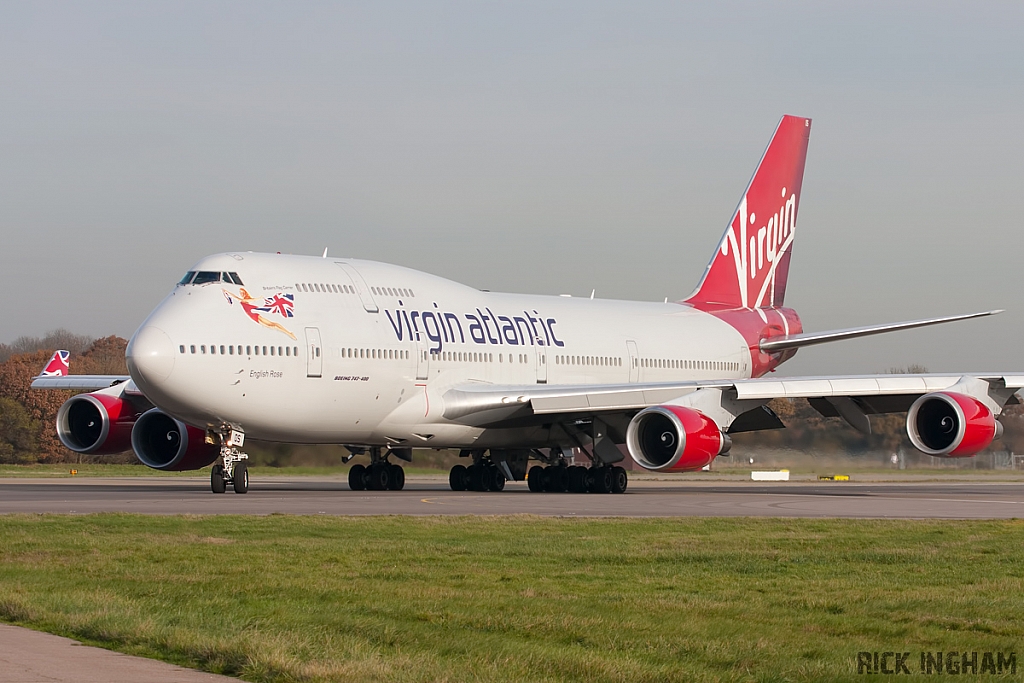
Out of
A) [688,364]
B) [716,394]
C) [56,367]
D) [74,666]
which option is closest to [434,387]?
[716,394]

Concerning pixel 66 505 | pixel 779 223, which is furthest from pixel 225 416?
pixel 779 223

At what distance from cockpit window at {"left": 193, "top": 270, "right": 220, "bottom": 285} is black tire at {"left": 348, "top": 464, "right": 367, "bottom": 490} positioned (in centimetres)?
690

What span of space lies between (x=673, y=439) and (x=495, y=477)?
22.0ft

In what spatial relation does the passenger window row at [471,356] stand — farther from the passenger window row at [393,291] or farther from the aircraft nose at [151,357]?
the aircraft nose at [151,357]

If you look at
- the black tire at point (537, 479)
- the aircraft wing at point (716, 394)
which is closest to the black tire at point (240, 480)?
the aircraft wing at point (716, 394)

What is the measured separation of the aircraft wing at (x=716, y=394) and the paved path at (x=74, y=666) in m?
21.6

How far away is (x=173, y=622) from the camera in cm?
901

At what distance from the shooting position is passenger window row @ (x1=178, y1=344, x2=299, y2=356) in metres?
25.3

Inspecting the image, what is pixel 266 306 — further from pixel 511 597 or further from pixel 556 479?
pixel 511 597

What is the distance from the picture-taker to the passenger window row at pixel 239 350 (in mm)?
25328

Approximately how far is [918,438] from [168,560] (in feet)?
63.4

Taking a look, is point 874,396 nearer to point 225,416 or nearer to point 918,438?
point 918,438

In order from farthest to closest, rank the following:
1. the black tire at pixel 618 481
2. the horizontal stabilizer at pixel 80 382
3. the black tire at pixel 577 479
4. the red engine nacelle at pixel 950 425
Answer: the horizontal stabilizer at pixel 80 382 < the black tire at pixel 577 479 < the black tire at pixel 618 481 < the red engine nacelle at pixel 950 425

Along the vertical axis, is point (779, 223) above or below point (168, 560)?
above
